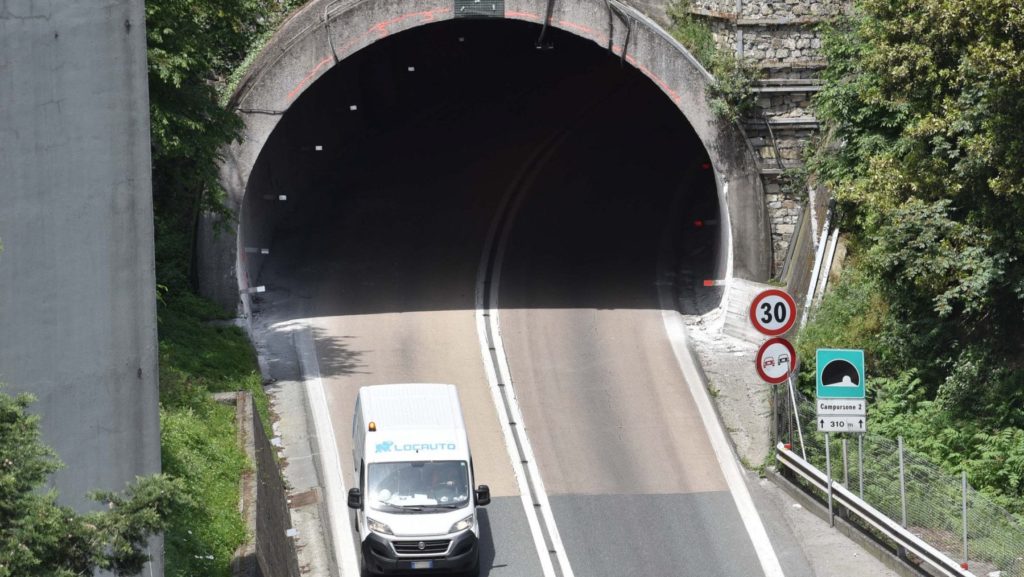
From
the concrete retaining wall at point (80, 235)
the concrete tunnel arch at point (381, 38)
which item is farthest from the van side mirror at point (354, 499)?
the concrete tunnel arch at point (381, 38)

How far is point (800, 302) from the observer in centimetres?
2467

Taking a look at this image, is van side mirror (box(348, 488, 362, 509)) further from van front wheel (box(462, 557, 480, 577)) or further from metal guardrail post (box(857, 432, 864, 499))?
metal guardrail post (box(857, 432, 864, 499))

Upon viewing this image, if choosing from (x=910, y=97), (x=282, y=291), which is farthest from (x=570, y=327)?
(x=910, y=97)

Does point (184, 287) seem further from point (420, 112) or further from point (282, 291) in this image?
point (420, 112)

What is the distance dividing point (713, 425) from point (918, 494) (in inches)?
218

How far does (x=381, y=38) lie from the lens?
25.4 meters

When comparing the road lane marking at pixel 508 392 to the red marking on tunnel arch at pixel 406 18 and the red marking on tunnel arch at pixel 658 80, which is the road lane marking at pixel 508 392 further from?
the red marking on tunnel arch at pixel 406 18

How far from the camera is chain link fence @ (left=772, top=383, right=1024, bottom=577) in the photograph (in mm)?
15172

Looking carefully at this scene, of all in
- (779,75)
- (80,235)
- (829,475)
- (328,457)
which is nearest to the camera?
(80,235)

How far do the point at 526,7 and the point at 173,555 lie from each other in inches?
589

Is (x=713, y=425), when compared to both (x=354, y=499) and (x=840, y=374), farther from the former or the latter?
(x=354, y=499)

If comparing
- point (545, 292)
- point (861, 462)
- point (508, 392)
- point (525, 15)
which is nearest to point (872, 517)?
point (861, 462)

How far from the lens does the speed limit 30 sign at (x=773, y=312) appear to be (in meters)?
19.1

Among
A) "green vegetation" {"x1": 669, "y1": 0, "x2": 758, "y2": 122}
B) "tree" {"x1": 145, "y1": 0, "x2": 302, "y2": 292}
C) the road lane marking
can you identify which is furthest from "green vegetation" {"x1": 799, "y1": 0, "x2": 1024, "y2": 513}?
"tree" {"x1": 145, "y1": 0, "x2": 302, "y2": 292}
